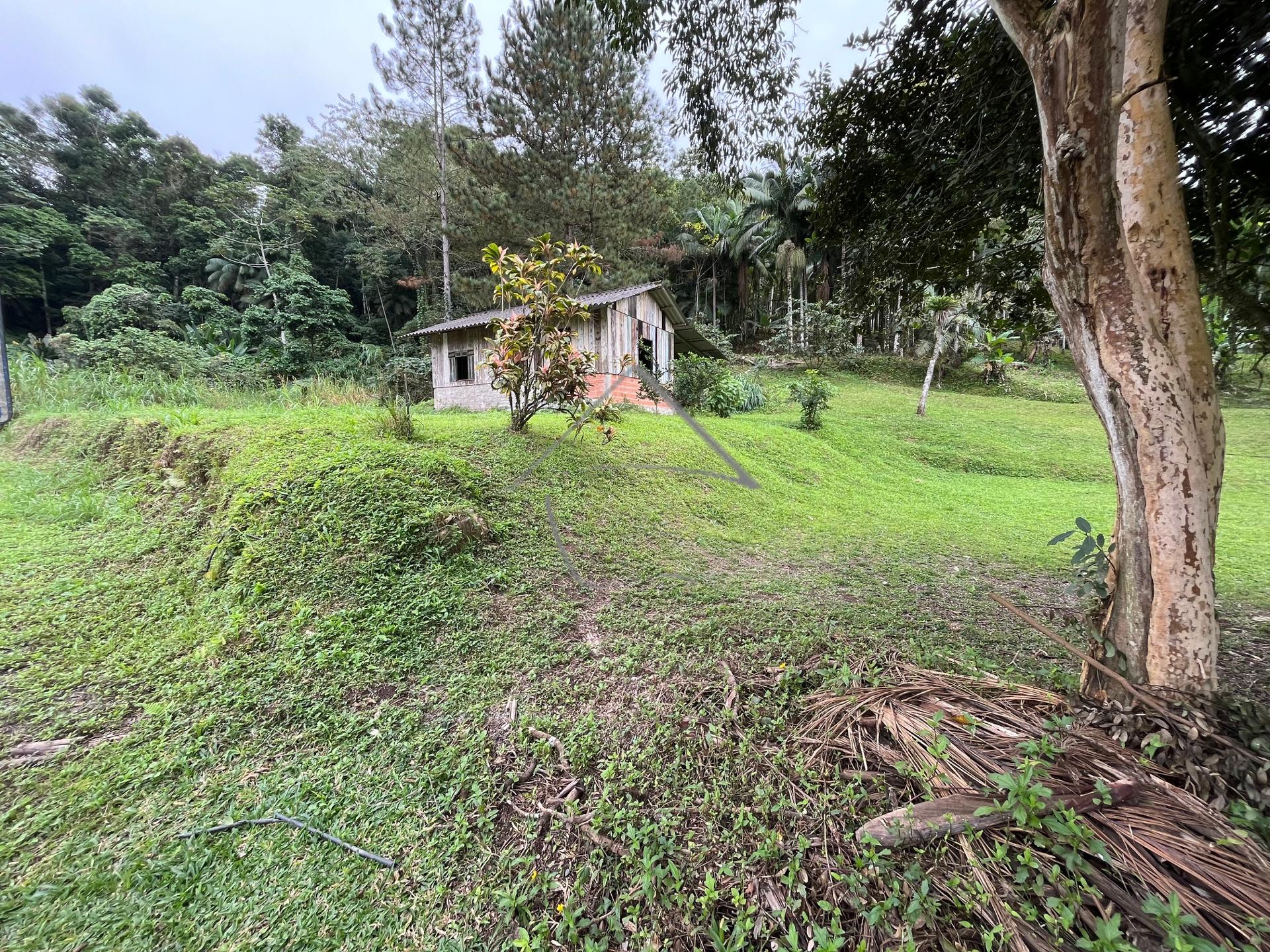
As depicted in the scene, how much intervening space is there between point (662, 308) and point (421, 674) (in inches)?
535

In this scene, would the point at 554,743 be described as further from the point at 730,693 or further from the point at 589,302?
the point at 589,302

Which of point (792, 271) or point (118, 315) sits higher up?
point (792, 271)

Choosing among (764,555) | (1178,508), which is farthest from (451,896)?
(764,555)

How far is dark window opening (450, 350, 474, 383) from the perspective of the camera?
1287cm

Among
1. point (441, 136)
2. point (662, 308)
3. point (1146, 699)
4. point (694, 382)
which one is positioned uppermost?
point (441, 136)

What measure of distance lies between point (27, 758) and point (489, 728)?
1721 millimetres

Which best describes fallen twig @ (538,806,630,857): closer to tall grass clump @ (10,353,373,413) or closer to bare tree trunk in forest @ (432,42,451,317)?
tall grass clump @ (10,353,373,413)

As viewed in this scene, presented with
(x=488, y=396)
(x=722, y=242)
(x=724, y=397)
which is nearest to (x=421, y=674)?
(x=724, y=397)

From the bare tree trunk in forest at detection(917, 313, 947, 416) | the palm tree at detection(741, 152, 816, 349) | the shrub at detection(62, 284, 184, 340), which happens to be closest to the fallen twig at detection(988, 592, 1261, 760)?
the bare tree trunk in forest at detection(917, 313, 947, 416)

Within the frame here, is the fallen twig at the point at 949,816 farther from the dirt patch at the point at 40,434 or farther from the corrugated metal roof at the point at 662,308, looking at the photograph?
the dirt patch at the point at 40,434

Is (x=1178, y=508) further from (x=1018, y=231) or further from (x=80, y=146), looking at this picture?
(x=80, y=146)

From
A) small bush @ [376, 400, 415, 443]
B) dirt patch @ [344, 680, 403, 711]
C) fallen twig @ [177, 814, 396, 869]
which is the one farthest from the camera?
small bush @ [376, 400, 415, 443]

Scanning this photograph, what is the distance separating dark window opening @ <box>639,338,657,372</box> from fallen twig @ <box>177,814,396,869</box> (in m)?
11.6

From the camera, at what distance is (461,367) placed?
1316cm
